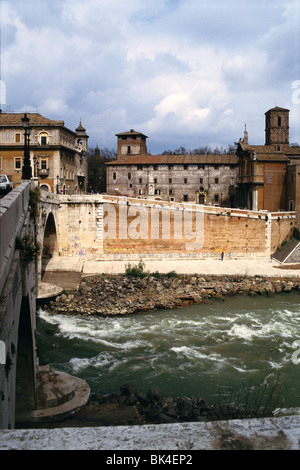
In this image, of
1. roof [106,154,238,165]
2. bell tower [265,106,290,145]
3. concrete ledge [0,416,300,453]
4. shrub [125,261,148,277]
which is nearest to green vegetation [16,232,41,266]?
concrete ledge [0,416,300,453]

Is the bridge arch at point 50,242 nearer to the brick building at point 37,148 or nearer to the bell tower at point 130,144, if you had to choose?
the brick building at point 37,148

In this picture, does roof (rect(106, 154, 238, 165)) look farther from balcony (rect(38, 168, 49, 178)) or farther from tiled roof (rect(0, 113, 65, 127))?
balcony (rect(38, 168, 49, 178))

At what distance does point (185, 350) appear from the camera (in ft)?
46.4

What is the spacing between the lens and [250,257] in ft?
95.7

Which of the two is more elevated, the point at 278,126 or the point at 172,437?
the point at 278,126

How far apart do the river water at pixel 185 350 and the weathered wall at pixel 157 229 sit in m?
8.93

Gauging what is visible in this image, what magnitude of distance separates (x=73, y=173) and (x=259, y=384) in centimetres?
2956

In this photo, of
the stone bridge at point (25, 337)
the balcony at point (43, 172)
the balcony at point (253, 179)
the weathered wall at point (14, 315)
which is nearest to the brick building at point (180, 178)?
the balcony at point (253, 179)

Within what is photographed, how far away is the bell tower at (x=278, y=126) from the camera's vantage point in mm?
45094

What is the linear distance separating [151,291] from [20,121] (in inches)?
712

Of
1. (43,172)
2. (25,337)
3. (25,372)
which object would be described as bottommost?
(25,372)

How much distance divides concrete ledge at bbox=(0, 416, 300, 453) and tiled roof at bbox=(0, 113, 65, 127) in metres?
32.8

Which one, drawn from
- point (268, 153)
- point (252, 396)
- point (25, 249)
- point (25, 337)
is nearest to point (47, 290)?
point (252, 396)

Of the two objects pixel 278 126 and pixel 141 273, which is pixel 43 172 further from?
pixel 278 126
